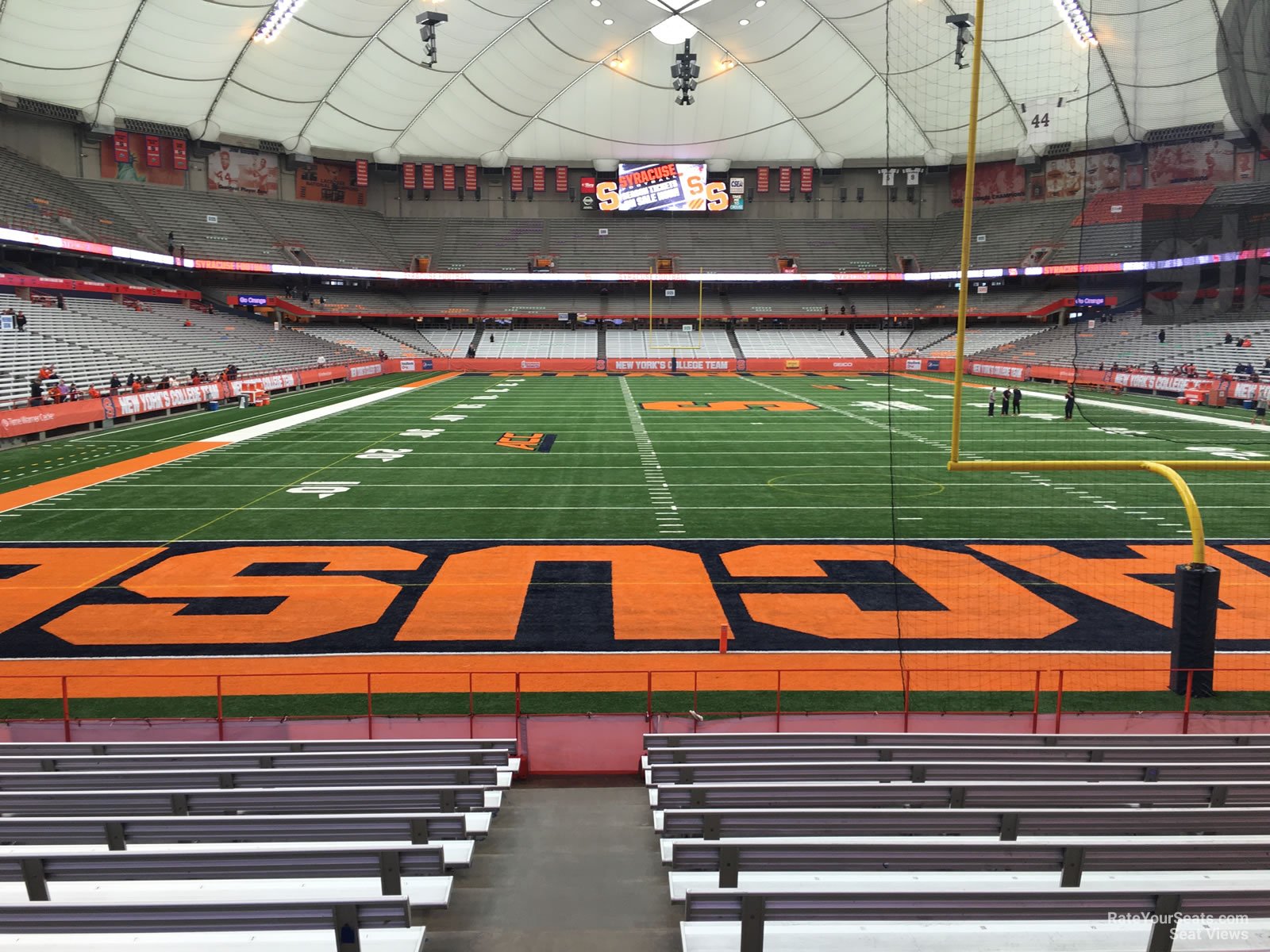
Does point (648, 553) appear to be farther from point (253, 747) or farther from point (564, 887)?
point (564, 887)

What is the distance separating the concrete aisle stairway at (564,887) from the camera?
3.58m

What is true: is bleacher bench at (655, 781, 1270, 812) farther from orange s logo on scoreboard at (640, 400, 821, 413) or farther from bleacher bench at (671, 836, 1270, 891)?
orange s logo on scoreboard at (640, 400, 821, 413)

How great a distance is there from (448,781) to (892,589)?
852 cm

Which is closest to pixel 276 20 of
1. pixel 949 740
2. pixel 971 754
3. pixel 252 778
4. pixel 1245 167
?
pixel 1245 167

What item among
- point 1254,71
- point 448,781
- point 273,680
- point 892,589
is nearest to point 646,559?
point 892,589

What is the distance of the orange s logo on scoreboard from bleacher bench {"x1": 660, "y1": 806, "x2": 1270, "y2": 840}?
28.9 m

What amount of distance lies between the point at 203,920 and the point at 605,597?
340 inches

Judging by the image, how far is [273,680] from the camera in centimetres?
874

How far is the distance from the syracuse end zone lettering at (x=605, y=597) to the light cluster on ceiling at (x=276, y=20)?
39.4 metres

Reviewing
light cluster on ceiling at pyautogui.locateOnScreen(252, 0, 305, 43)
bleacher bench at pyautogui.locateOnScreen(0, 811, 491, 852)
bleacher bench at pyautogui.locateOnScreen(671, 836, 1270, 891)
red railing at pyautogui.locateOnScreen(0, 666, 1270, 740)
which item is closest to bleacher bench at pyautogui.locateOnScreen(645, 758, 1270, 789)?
bleacher bench at pyautogui.locateOnScreen(671, 836, 1270, 891)

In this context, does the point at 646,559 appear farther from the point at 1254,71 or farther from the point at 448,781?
the point at 1254,71

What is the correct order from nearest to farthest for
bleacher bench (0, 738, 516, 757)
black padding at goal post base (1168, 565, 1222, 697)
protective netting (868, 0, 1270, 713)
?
bleacher bench (0, 738, 516, 757)
protective netting (868, 0, 1270, 713)
black padding at goal post base (1168, 565, 1222, 697)

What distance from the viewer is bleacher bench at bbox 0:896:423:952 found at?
2.79 meters

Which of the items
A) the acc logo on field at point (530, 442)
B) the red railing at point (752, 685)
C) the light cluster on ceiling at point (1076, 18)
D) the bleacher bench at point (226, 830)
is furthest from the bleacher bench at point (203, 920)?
the acc logo on field at point (530, 442)
